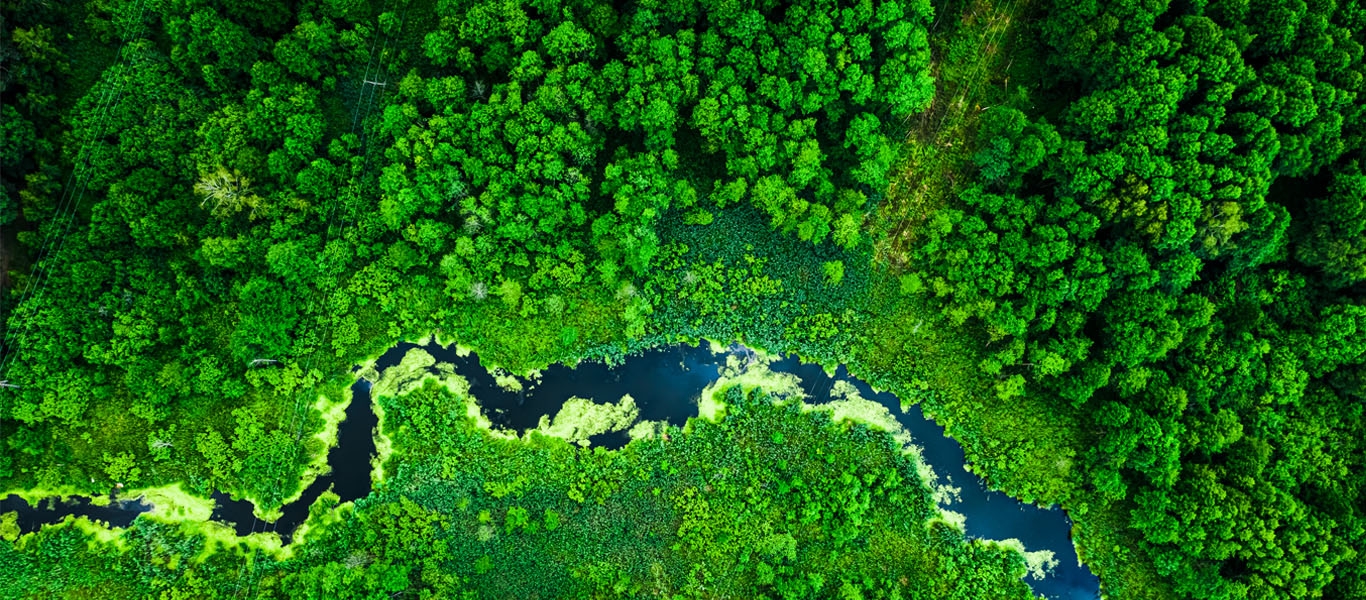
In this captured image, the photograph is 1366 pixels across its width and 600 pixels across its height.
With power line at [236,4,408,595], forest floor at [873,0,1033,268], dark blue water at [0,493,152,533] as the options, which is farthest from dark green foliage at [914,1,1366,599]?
dark blue water at [0,493,152,533]

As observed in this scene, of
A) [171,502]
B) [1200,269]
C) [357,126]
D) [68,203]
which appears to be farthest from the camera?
[357,126]

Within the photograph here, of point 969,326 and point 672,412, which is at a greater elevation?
point 969,326

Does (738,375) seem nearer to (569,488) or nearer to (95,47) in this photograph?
(569,488)

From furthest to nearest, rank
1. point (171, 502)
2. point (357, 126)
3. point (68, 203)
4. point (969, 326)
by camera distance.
→ point (969, 326), point (357, 126), point (171, 502), point (68, 203)

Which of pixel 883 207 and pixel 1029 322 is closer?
pixel 1029 322

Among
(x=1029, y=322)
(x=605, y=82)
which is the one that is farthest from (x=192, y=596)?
(x=1029, y=322)

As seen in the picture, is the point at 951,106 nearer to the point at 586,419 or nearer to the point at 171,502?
the point at 586,419

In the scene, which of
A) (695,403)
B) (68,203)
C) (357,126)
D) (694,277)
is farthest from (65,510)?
(694,277)
